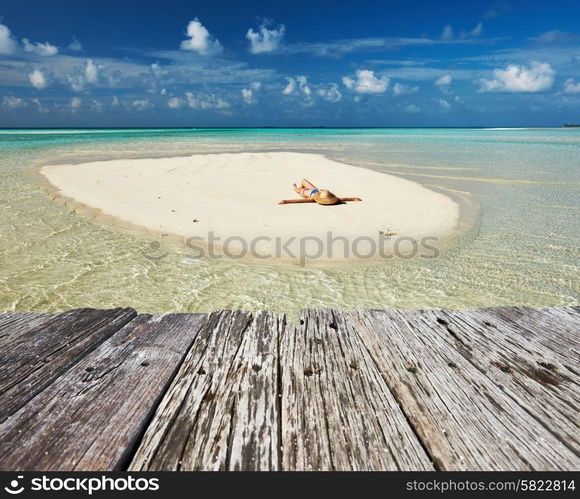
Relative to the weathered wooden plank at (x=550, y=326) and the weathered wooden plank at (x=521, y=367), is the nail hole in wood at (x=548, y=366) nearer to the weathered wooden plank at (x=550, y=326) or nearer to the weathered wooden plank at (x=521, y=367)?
the weathered wooden plank at (x=521, y=367)

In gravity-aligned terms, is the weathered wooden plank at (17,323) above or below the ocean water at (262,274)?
above

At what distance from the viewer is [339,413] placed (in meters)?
1.94

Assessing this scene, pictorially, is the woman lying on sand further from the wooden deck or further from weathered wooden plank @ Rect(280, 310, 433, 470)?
weathered wooden plank @ Rect(280, 310, 433, 470)

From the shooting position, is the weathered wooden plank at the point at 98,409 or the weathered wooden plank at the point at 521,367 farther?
the weathered wooden plank at the point at 521,367

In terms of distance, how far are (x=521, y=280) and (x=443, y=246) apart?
7.11 feet

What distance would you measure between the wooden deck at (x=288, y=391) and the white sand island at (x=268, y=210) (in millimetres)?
4958

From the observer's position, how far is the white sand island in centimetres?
852

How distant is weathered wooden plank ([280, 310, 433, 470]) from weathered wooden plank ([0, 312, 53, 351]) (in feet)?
6.61

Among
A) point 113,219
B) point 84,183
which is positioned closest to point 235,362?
point 113,219

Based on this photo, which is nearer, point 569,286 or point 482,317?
point 482,317

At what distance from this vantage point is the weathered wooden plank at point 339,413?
5.44ft

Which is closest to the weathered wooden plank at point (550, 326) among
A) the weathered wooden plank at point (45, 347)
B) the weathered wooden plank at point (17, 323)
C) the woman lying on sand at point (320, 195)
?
the weathered wooden plank at point (45, 347)

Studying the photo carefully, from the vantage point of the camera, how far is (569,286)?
618 cm
